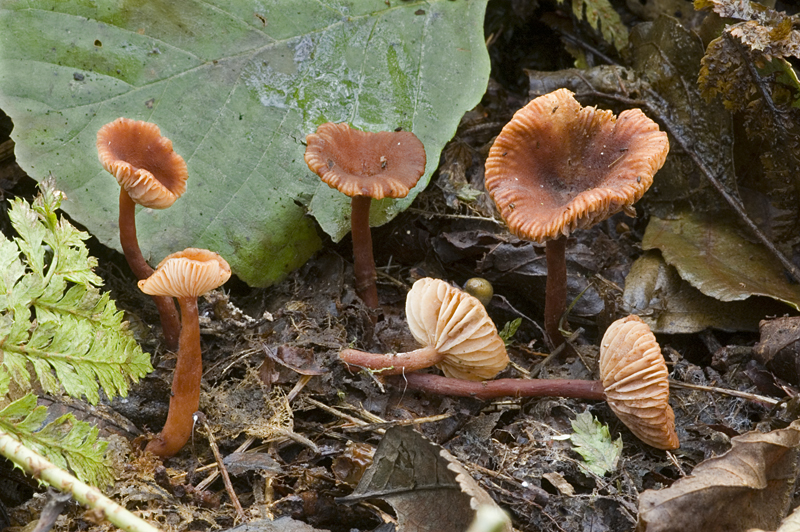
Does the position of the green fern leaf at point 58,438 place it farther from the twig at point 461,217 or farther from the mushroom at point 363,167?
the twig at point 461,217

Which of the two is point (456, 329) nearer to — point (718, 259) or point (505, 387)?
point (505, 387)

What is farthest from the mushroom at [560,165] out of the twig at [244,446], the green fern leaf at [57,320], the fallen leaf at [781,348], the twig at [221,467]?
the green fern leaf at [57,320]

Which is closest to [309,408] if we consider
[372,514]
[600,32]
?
[372,514]

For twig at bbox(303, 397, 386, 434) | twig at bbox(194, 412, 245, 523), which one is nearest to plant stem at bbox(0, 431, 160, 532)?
twig at bbox(194, 412, 245, 523)

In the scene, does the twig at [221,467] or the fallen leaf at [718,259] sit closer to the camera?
the twig at [221,467]

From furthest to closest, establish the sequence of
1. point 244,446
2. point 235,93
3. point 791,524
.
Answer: point 235,93 → point 244,446 → point 791,524

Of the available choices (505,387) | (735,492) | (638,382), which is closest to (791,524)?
(735,492)

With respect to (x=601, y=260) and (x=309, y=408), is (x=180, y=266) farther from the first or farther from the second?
(x=601, y=260)
